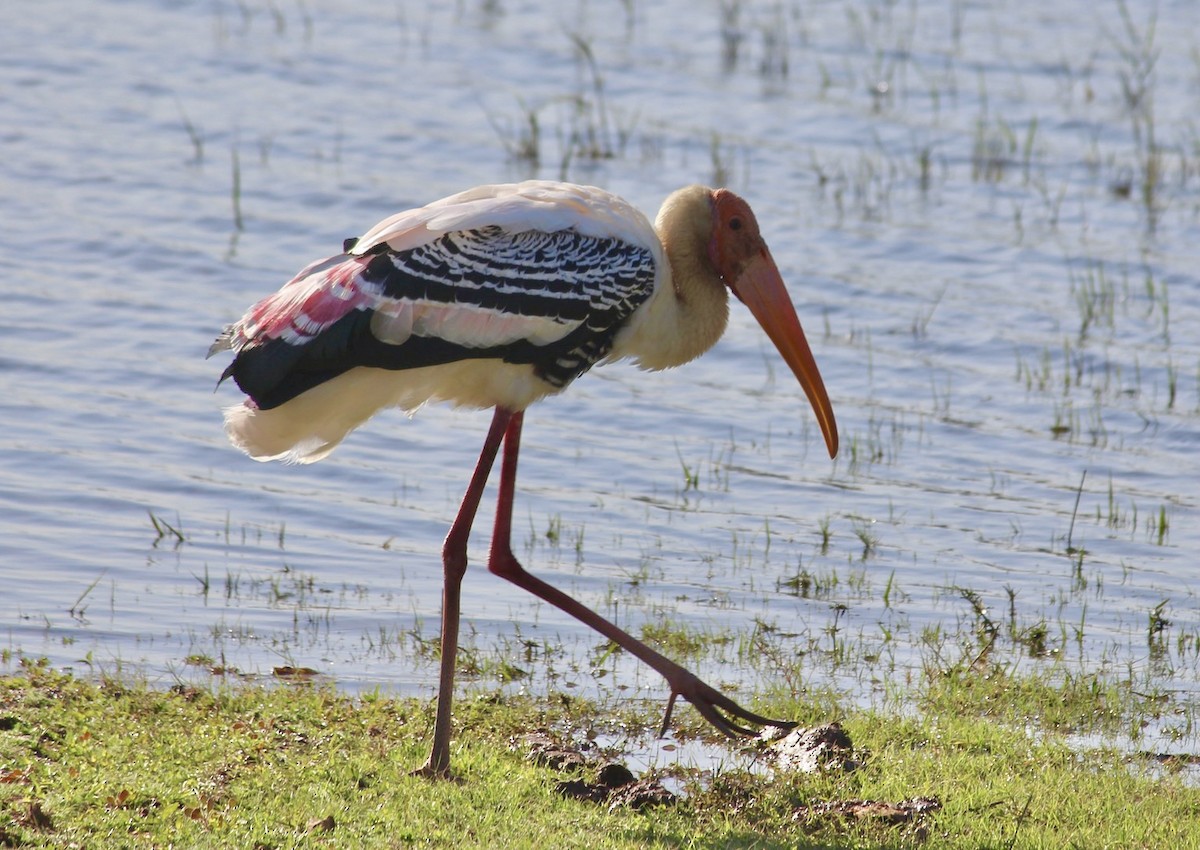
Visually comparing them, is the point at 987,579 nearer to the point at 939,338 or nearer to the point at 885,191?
the point at 939,338

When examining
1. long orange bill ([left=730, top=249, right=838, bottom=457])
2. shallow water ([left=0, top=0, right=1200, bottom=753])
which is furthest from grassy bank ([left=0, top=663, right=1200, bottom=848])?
long orange bill ([left=730, top=249, right=838, bottom=457])

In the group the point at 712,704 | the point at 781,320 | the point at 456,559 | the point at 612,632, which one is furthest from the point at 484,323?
the point at 712,704

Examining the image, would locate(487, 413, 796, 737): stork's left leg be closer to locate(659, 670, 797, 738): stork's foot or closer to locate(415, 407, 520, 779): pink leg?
locate(659, 670, 797, 738): stork's foot

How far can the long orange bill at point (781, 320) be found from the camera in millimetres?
5855

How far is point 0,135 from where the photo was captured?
Result: 43.5 feet

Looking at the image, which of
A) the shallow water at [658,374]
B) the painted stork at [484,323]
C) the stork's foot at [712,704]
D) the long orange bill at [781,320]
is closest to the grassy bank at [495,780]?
the stork's foot at [712,704]

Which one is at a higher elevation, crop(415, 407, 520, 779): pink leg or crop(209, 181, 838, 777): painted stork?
crop(209, 181, 838, 777): painted stork

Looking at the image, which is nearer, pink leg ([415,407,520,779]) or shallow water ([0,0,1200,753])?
pink leg ([415,407,520,779])

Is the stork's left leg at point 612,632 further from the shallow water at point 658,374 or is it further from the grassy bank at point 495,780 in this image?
the shallow water at point 658,374

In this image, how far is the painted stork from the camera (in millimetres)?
5234

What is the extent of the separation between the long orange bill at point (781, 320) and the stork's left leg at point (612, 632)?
90 centimetres

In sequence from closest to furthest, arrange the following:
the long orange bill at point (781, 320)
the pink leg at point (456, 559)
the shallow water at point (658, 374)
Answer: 1. the pink leg at point (456, 559)
2. the long orange bill at point (781, 320)
3. the shallow water at point (658, 374)

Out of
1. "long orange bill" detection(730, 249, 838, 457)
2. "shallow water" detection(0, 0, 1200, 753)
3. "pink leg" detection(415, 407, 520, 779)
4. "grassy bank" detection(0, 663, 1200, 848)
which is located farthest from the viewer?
"shallow water" detection(0, 0, 1200, 753)

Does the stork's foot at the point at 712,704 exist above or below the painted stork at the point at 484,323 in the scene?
below
